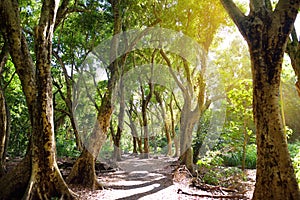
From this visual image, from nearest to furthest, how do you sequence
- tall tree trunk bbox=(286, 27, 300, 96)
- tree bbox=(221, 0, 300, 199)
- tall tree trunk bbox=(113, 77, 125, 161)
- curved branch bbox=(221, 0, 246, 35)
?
tree bbox=(221, 0, 300, 199) < curved branch bbox=(221, 0, 246, 35) < tall tree trunk bbox=(286, 27, 300, 96) < tall tree trunk bbox=(113, 77, 125, 161)

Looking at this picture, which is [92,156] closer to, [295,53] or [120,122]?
[295,53]

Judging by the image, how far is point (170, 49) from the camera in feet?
55.5

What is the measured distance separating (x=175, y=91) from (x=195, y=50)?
10.6 metres

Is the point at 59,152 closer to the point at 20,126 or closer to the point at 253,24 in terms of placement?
the point at 20,126

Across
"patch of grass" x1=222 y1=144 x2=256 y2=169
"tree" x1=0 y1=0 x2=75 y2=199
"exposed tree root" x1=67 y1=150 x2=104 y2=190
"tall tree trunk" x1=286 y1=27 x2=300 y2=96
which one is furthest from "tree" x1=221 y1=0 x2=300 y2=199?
"patch of grass" x1=222 y1=144 x2=256 y2=169

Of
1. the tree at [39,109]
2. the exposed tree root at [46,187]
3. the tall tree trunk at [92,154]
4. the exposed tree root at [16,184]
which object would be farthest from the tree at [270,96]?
the exposed tree root at [16,184]

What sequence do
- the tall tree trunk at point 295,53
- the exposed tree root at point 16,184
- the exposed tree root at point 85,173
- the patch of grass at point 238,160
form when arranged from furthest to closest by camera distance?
1. the patch of grass at point 238,160
2. the exposed tree root at point 85,173
3. the exposed tree root at point 16,184
4. the tall tree trunk at point 295,53

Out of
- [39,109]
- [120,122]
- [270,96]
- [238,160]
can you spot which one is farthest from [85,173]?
[238,160]

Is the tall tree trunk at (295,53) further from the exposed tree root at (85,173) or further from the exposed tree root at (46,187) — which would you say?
the exposed tree root at (85,173)

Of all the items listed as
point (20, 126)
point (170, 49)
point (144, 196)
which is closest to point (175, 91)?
point (170, 49)

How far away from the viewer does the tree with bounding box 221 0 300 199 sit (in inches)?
184

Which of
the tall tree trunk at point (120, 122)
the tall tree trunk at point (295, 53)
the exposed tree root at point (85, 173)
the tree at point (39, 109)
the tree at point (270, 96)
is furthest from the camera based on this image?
the tall tree trunk at point (120, 122)

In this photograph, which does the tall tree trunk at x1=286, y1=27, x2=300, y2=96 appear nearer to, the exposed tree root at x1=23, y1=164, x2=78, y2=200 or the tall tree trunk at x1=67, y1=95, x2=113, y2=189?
the tall tree trunk at x1=67, y1=95, x2=113, y2=189

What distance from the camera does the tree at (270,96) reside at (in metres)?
4.68
